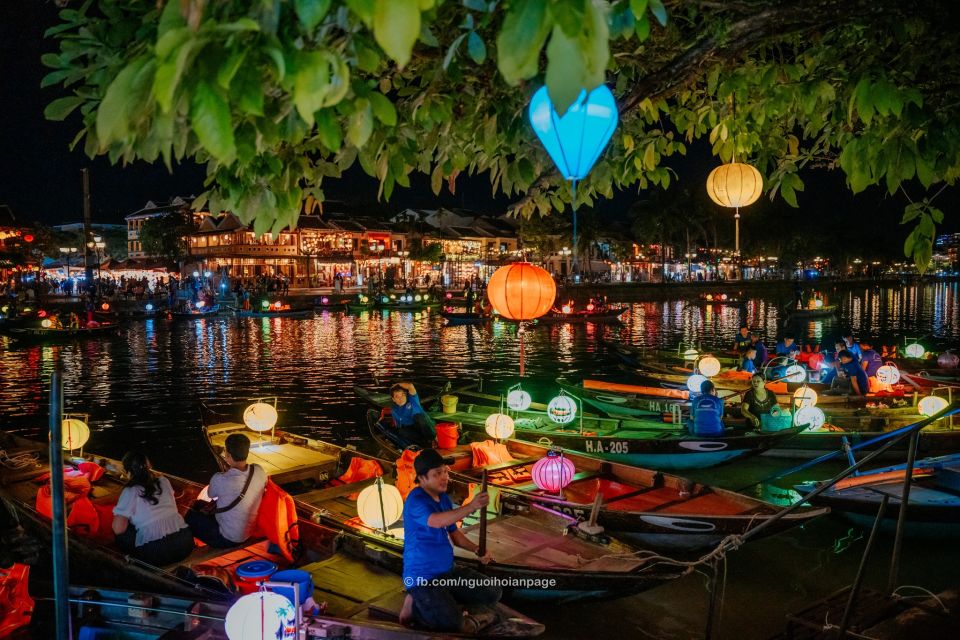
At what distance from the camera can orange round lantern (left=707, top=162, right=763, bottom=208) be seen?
654 cm

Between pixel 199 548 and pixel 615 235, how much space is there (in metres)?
81.0

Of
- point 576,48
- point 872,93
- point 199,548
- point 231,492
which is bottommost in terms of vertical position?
point 199,548

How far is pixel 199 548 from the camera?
7.21 meters

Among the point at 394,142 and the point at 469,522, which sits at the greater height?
the point at 394,142

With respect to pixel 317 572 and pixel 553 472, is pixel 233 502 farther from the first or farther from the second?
pixel 553 472

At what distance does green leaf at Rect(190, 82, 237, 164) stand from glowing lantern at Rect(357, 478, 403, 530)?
554 cm

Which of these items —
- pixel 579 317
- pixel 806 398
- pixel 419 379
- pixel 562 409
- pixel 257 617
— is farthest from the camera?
pixel 579 317

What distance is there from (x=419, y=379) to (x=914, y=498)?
16825 mm

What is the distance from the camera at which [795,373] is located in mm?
15750

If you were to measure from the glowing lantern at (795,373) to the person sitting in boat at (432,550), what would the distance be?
12.8 m

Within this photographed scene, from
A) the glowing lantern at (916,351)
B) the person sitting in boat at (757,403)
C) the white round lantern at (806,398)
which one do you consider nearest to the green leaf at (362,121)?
the person sitting in boat at (757,403)

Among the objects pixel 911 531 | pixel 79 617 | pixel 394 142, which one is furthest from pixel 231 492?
pixel 911 531

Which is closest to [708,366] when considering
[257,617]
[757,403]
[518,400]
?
[757,403]

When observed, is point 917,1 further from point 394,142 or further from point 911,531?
point 911,531
